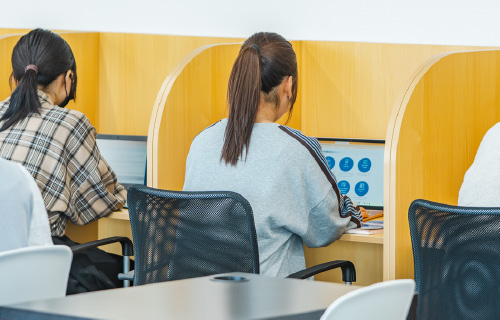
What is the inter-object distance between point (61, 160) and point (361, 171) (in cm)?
96

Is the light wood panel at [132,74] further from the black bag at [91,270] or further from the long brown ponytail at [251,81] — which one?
the long brown ponytail at [251,81]

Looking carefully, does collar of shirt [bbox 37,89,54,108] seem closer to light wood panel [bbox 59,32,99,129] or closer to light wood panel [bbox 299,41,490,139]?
light wood panel [bbox 59,32,99,129]

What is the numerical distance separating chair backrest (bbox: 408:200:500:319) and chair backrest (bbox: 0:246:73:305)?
0.79 metres

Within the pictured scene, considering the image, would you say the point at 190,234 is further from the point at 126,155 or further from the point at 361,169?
the point at 126,155

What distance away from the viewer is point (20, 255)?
1133 mm

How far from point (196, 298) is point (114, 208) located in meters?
1.66

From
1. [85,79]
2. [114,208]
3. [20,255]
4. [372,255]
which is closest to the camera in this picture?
[20,255]

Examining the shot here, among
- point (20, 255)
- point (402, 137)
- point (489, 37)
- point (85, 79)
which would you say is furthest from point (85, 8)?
point (20, 255)

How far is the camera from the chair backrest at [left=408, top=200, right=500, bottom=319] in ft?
5.18

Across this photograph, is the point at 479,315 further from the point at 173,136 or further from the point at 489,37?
the point at 489,37

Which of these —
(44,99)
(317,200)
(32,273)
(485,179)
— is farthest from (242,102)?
(32,273)

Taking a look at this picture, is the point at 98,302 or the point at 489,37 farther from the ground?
the point at 489,37

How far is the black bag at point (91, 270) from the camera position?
2.38m

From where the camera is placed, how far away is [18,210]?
135 centimetres
